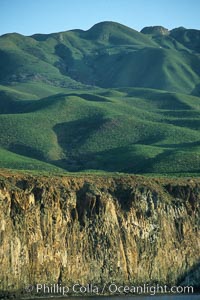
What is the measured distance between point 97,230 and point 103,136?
93.6 m

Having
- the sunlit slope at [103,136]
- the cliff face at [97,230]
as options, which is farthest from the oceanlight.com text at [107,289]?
the sunlit slope at [103,136]

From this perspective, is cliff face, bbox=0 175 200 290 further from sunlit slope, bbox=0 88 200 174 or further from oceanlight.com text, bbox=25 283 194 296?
sunlit slope, bbox=0 88 200 174

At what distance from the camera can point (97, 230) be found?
7856 cm

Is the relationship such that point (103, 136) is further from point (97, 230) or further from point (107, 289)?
point (107, 289)

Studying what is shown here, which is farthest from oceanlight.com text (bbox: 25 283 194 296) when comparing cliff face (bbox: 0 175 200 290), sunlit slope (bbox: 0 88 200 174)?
sunlit slope (bbox: 0 88 200 174)

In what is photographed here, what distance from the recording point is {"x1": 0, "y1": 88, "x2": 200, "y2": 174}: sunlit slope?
5669 inches

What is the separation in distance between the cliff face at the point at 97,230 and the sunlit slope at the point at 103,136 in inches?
1766

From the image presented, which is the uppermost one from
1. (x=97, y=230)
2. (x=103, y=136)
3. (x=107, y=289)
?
(x=103, y=136)

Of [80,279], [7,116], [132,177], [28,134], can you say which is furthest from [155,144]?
[80,279]

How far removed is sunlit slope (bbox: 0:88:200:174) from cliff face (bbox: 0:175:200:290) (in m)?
44.9

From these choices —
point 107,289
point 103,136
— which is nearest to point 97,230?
point 107,289

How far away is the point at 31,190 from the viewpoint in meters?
75.8

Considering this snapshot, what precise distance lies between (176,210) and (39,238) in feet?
50.3

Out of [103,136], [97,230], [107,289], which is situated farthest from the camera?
[103,136]
